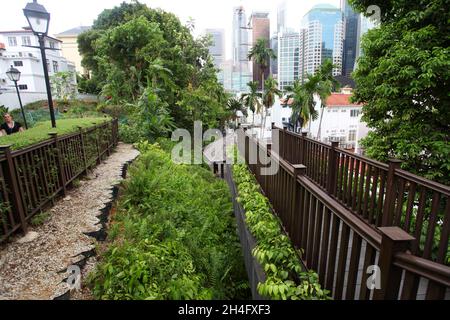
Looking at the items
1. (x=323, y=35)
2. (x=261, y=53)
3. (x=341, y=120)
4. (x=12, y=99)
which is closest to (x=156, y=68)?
(x=12, y=99)

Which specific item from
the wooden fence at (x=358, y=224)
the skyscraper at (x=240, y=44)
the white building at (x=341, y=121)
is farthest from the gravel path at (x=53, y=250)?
the skyscraper at (x=240, y=44)

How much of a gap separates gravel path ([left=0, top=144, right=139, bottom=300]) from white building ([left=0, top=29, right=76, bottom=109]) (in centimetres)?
2029

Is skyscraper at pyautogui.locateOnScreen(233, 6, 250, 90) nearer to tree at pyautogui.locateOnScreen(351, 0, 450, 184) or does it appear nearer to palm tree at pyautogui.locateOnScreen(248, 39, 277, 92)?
palm tree at pyautogui.locateOnScreen(248, 39, 277, 92)

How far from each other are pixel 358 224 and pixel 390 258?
1.05 ft

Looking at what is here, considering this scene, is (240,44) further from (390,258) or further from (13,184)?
(390,258)

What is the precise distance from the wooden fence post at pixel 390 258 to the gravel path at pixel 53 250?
2550mm

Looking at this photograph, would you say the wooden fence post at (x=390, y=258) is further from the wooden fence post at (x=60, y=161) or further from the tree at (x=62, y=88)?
the tree at (x=62, y=88)

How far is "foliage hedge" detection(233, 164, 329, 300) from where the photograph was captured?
1.97 metres

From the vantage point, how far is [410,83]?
4.78 metres

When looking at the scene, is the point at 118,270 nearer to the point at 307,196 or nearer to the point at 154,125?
the point at 307,196

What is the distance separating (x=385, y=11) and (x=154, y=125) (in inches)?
334

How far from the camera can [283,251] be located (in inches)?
97.7

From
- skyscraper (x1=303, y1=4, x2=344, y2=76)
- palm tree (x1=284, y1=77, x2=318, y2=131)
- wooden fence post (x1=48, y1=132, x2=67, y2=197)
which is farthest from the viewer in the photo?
skyscraper (x1=303, y1=4, x2=344, y2=76)

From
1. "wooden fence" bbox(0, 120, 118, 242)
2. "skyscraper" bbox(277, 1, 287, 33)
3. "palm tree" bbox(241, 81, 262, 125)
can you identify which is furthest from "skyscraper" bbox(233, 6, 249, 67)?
"wooden fence" bbox(0, 120, 118, 242)
